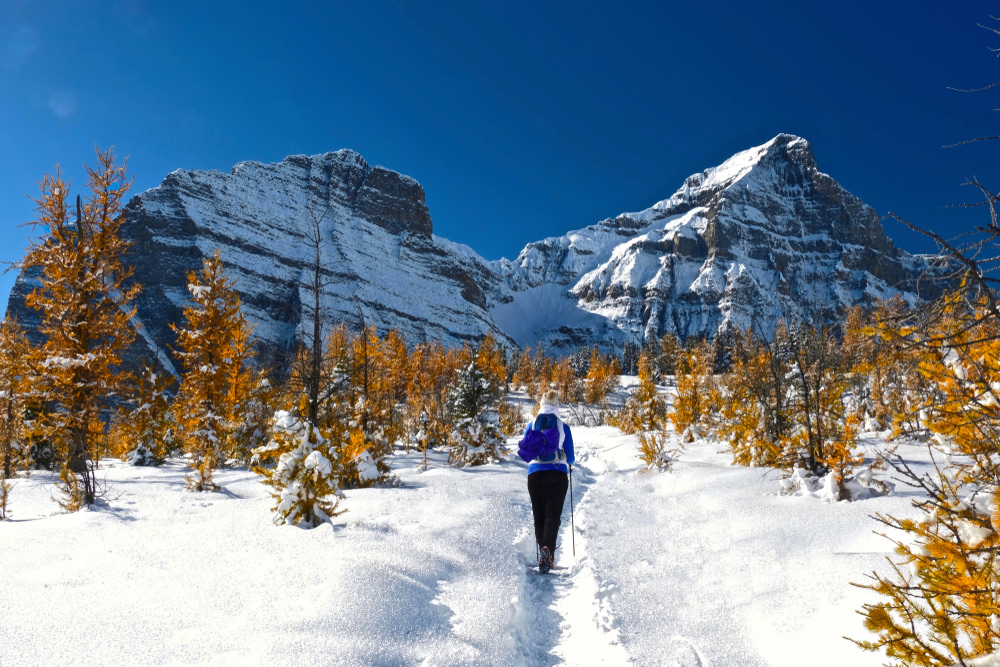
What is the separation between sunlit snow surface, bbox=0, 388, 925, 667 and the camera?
2.31 m

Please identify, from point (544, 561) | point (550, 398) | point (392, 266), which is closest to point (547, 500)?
point (544, 561)

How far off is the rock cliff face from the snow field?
9172cm

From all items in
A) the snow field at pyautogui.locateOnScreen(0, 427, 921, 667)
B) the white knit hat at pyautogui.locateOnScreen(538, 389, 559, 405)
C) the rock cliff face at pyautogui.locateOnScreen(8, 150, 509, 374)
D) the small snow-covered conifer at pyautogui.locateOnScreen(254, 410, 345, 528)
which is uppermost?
the rock cliff face at pyautogui.locateOnScreen(8, 150, 509, 374)

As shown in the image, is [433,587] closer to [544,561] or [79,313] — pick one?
[544,561]

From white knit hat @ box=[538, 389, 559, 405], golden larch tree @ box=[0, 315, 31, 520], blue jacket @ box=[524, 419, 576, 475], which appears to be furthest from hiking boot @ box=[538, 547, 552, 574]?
golden larch tree @ box=[0, 315, 31, 520]

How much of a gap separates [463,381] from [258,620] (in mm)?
14470

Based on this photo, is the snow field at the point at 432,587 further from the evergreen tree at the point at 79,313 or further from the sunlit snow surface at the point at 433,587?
the evergreen tree at the point at 79,313

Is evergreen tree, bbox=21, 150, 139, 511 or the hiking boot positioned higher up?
evergreen tree, bbox=21, 150, 139, 511

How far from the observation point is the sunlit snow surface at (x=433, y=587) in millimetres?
→ 2309

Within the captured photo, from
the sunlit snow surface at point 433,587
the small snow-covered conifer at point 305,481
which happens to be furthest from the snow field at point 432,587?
the small snow-covered conifer at point 305,481

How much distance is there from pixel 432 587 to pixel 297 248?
139109 millimetres

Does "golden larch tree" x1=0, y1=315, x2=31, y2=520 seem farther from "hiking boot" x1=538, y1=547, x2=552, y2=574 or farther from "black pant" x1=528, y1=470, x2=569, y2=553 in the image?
"hiking boot" x1=538, y1=547, x2=552, y2=574

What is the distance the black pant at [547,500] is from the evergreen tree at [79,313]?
7.72 meters

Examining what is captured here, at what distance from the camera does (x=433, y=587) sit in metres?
3.35
